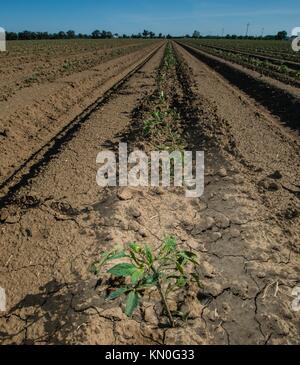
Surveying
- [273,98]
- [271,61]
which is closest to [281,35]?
[271,61]

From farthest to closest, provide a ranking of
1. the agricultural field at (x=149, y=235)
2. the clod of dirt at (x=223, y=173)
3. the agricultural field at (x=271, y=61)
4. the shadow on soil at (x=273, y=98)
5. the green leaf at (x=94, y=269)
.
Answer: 1. the agricultural field at (x=271, y=61)
2. the shadow on soil at (x=273, y=98)
3. the clod of dirt at (x=223, y=173)
4. the green leaf at (x=94, y=269)
5. the agricultural field at (x=149, y=235)

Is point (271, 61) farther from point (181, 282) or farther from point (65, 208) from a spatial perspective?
point (181, 282)

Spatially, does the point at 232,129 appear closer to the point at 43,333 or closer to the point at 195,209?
the point at 195,209

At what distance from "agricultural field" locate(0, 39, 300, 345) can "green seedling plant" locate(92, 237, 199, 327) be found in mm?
11

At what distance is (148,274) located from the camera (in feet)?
8.31

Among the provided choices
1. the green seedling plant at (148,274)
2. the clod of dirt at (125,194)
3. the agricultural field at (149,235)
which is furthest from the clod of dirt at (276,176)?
the green seedling plant at (148,274)

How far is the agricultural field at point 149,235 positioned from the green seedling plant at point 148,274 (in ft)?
0.04

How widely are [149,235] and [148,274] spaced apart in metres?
0.79

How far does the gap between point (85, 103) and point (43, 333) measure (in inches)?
291

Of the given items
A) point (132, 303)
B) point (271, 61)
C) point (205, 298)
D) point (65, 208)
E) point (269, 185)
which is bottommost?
point (205, 298)

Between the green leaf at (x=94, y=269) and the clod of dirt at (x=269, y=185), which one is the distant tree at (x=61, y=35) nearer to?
the clod of dirt at (x=269, y=185)

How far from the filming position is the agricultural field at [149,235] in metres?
2.33

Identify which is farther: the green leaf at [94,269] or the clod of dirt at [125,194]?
the clod of dirt at [125,194]
